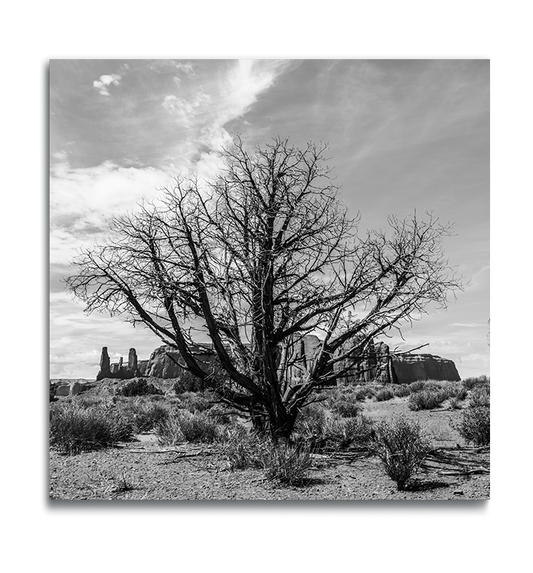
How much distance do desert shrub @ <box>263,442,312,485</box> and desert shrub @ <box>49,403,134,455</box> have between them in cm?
369

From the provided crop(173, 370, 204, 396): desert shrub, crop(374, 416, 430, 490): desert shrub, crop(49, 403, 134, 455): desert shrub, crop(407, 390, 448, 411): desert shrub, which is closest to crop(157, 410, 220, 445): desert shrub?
crop(49, 403, 134, 455): desert shrub

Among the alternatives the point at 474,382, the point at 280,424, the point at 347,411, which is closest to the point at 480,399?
the point at 347,411

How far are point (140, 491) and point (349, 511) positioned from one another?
2328 mm

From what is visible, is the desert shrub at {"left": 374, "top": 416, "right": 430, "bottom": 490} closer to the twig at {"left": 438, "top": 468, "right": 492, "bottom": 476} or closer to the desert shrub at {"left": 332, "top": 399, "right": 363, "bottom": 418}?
the twig at {"left": 438, "top": 468, "right": 492, "bottom": 476}

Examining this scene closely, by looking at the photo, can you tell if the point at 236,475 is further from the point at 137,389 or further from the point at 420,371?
the point at 420,371

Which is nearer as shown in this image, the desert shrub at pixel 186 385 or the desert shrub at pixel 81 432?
the desert shrub at pixel 81 432

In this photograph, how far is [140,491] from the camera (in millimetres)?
5496

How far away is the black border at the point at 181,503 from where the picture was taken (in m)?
4.31

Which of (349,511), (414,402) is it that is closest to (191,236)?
(349,511)

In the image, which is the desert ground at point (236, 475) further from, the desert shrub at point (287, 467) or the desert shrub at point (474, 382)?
the desert shrub at point (474, 382)

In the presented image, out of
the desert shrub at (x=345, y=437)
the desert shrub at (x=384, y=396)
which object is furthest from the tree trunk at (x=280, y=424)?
the desert shrub at (x=384, y=396)

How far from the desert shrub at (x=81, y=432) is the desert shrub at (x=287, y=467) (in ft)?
Result: 12.1

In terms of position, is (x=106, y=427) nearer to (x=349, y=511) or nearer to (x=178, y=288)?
(x=178, y=288)

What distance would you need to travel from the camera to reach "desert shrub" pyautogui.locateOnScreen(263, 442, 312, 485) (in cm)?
586
